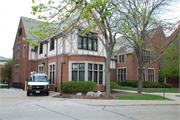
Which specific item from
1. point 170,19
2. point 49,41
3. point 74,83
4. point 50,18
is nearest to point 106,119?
point 50,18

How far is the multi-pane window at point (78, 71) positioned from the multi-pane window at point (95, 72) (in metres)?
0.71

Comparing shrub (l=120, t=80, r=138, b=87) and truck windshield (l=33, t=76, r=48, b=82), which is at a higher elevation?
truck windshield (l=33, t=76, r=48, b=82)

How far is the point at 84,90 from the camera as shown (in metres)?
15.4

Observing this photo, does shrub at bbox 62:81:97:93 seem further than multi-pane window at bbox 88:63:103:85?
No

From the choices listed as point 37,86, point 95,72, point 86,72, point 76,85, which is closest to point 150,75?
point 95,72

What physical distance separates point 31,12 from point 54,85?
32.5 feet

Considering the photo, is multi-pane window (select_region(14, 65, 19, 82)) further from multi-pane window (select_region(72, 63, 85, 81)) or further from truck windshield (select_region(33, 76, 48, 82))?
multi-pane window (select_region(72, 63, 85, 81))

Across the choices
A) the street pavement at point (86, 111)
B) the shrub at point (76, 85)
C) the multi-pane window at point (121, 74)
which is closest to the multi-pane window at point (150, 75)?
the multi-pane window at point (121, 74)

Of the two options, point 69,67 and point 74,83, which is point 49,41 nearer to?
point 69,67

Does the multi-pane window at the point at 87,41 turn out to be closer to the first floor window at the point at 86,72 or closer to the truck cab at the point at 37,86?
the first floor window at the point at 86,72

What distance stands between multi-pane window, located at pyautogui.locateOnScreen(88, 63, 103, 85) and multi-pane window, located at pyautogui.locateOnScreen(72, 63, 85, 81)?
0.71 m

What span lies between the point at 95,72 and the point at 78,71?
1.90m

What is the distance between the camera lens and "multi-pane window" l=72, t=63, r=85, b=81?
53.2 ft

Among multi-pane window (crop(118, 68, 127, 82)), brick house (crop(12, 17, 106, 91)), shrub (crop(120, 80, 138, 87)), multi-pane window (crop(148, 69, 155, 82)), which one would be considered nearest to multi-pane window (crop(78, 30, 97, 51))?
brick house (crop(12, 17, 106, 91))
